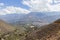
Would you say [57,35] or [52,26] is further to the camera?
[52,26]

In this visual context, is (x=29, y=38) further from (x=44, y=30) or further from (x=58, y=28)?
(x=58, y=28)

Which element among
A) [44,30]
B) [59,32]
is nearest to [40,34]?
[44,30]

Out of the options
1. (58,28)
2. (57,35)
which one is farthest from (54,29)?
(57,35)

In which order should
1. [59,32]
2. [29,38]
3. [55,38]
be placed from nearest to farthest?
1. [55,38]
2. [59,32]
3. [29,38]

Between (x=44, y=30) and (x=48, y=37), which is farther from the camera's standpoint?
(x=44, y=30)

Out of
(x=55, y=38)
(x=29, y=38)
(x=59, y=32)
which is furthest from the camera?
(x=29, y=38)

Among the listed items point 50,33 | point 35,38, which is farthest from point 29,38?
point 50,33

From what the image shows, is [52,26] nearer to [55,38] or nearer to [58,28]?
[58,28]
